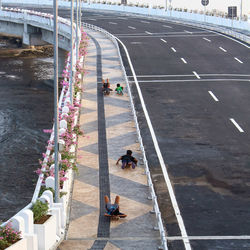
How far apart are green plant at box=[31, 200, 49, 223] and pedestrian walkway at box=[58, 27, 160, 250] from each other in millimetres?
1212

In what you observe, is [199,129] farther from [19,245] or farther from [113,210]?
[19,245]

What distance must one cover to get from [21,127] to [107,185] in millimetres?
25851

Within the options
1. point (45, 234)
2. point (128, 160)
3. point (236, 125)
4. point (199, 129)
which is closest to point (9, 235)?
point (45, 234)

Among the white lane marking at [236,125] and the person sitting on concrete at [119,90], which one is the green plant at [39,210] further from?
the person sitting on concrete at [119,90]

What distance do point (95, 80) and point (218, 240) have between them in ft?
89.5

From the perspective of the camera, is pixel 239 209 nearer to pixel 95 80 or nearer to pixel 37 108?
pixel 95 80

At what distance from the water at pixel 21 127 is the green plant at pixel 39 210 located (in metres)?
12.3

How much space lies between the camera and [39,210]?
19891 mm

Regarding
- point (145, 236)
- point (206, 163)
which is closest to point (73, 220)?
point (145, 236)

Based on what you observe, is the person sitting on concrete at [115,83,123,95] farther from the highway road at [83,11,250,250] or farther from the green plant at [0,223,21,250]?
the green plant at [0,223,21,250]

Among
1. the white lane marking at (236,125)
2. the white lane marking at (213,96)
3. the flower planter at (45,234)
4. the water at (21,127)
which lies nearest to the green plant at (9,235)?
the flower planter at (45,234)

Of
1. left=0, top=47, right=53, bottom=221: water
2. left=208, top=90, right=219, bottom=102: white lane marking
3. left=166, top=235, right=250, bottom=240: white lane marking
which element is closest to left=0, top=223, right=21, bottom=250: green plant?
left=166, top=235, right=250, bottom=240: white lane marking

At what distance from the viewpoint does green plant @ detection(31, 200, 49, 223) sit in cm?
1986

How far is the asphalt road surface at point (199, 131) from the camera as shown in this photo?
74.0ft
